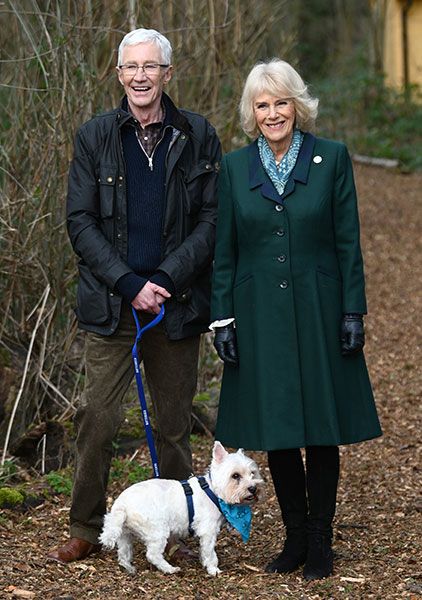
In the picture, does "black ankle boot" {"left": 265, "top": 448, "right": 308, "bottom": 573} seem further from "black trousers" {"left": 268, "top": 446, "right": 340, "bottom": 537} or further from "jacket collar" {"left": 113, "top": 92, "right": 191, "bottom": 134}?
"jacket collar" {"left": 113, "top": 92, "right": 191, "bottom": 134}

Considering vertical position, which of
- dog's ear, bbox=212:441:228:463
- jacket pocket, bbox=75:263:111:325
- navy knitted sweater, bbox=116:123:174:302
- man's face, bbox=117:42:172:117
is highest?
man's face, bbox=117:42:172:117

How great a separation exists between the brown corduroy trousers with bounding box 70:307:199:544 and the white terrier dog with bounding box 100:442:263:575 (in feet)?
1.03

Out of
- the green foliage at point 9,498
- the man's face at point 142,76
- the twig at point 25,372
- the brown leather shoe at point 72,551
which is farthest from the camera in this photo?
the twig at point 25,372

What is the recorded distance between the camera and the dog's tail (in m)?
5.16

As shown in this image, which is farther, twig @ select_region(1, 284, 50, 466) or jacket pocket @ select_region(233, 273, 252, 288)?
twig @ select_region(1, 284, 50, 466)

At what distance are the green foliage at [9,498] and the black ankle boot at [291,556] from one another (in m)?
1.67

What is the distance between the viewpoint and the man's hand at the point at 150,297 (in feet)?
17.3

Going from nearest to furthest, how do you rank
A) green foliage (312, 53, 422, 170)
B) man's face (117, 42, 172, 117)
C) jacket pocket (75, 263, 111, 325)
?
man's face (117, 42, 172, 117) → jacket pocket (75, 263, 111, 325) → green foliage (312, 53, 422, 170)

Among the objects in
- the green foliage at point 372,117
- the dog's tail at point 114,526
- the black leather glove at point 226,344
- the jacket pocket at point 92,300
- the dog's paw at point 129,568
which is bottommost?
the dog's paw at point 129,568

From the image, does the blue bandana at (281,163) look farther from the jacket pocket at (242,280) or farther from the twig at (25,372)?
the twig at (25,372)

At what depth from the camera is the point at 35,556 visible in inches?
222

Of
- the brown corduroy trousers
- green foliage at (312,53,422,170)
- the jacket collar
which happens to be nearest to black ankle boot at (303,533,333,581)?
the brown corduroy trousers

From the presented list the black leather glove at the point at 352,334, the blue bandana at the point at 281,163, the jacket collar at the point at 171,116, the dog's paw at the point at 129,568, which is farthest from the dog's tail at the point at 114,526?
the jacket collar at the point at 171,116

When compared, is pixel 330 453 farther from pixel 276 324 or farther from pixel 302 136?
pixel 302 136
